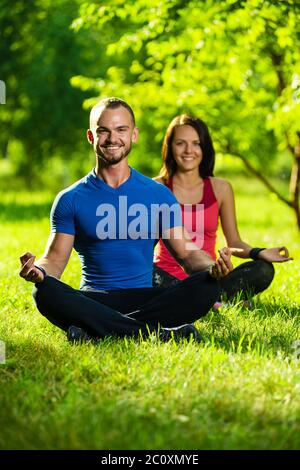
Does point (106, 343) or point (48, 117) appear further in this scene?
point (48, 117)

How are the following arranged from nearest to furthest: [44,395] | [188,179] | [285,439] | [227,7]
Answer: [285,439] → [44,395] → [188,179] → [227,7]

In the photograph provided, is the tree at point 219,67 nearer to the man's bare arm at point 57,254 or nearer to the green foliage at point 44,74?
the man's bare arm at point 57,254

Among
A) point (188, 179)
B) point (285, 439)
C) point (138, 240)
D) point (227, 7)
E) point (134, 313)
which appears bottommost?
point (285, 439)

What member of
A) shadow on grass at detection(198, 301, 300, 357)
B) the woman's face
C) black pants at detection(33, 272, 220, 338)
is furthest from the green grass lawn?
the woman's face

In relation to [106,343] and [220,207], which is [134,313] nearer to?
[106,343]

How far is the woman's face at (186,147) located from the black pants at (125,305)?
1609mm

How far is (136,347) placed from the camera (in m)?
4.51

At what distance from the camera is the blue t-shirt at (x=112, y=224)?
507 centimetres

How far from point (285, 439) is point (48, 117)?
19.2 metres

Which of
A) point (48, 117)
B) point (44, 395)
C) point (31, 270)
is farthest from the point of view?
point (48, 117)

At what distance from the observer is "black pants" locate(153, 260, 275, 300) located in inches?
238

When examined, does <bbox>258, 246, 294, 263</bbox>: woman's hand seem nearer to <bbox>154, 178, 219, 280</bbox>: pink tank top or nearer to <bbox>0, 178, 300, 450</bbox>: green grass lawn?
<bbox>0, 178, 300, 450</bbox>: green grass lawn

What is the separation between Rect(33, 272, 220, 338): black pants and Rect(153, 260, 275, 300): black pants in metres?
0.99

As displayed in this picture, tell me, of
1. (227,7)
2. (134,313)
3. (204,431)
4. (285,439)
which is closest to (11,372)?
(134,313)
